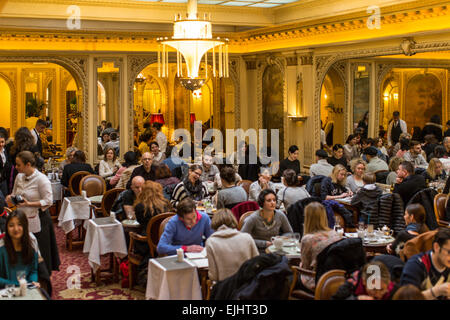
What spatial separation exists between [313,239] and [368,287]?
4.30ft

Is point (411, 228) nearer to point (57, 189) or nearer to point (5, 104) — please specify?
point (57, 189)

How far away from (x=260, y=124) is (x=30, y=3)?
6161mm

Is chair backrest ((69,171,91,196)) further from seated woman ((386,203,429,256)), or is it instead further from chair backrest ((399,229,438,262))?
chair backrest ((399,229,438,262))

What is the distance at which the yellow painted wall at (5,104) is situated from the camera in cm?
2105

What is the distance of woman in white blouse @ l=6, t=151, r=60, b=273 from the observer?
666 cm

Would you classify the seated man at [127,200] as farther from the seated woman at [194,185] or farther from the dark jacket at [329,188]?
the dark jacket at [329,188]

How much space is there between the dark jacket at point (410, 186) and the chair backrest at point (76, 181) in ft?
16.8

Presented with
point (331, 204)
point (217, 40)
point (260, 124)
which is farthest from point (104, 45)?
point (331, 204)

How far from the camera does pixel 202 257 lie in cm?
599

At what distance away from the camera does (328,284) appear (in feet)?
15.7

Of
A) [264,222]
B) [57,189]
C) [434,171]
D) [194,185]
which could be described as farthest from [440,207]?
[57,189]

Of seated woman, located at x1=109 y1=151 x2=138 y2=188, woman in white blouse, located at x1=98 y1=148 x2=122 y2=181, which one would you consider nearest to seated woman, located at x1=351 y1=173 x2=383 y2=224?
seated woman, located at x1=109 y1=151 x2=138 y2=188

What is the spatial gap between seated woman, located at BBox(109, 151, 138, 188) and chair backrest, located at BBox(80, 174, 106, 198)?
0.17 m

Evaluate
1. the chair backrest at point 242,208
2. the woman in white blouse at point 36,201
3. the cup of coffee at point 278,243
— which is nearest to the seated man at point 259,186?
the chair backrest at point 242,208
